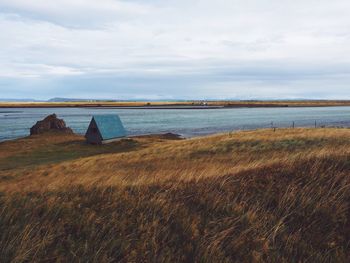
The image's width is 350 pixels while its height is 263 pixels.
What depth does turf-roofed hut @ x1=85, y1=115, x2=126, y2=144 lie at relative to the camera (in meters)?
47.3

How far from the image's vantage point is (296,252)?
4.87 meters

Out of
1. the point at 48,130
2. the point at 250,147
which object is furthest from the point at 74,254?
the point at 48,130

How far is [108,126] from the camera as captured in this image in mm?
50281

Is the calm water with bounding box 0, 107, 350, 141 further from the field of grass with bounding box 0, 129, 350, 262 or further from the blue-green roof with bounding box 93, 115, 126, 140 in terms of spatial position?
the field of grass with bounding box 0, 129, 350, 262

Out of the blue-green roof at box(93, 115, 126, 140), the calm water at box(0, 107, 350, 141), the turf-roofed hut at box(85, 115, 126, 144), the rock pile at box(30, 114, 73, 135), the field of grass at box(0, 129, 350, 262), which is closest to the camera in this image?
the field of grass at box(0, 129, 350, 262)

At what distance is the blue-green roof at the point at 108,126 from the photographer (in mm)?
48103

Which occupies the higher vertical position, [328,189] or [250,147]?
[328,189]

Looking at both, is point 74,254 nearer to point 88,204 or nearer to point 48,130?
point 88,204

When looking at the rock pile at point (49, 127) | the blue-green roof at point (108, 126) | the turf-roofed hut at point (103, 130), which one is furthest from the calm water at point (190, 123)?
the turf-roofed hut at point (103, 130)

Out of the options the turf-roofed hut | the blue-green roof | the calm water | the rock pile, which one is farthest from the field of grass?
the calm water

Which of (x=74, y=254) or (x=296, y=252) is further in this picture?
(x=296, y=252)

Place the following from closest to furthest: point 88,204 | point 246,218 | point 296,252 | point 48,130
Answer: point 296,252 < point 246,218 < point 88,204 < point 48,130

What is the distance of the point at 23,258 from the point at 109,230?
1.15 metres

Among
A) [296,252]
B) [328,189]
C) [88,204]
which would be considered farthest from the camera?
[328,189]
